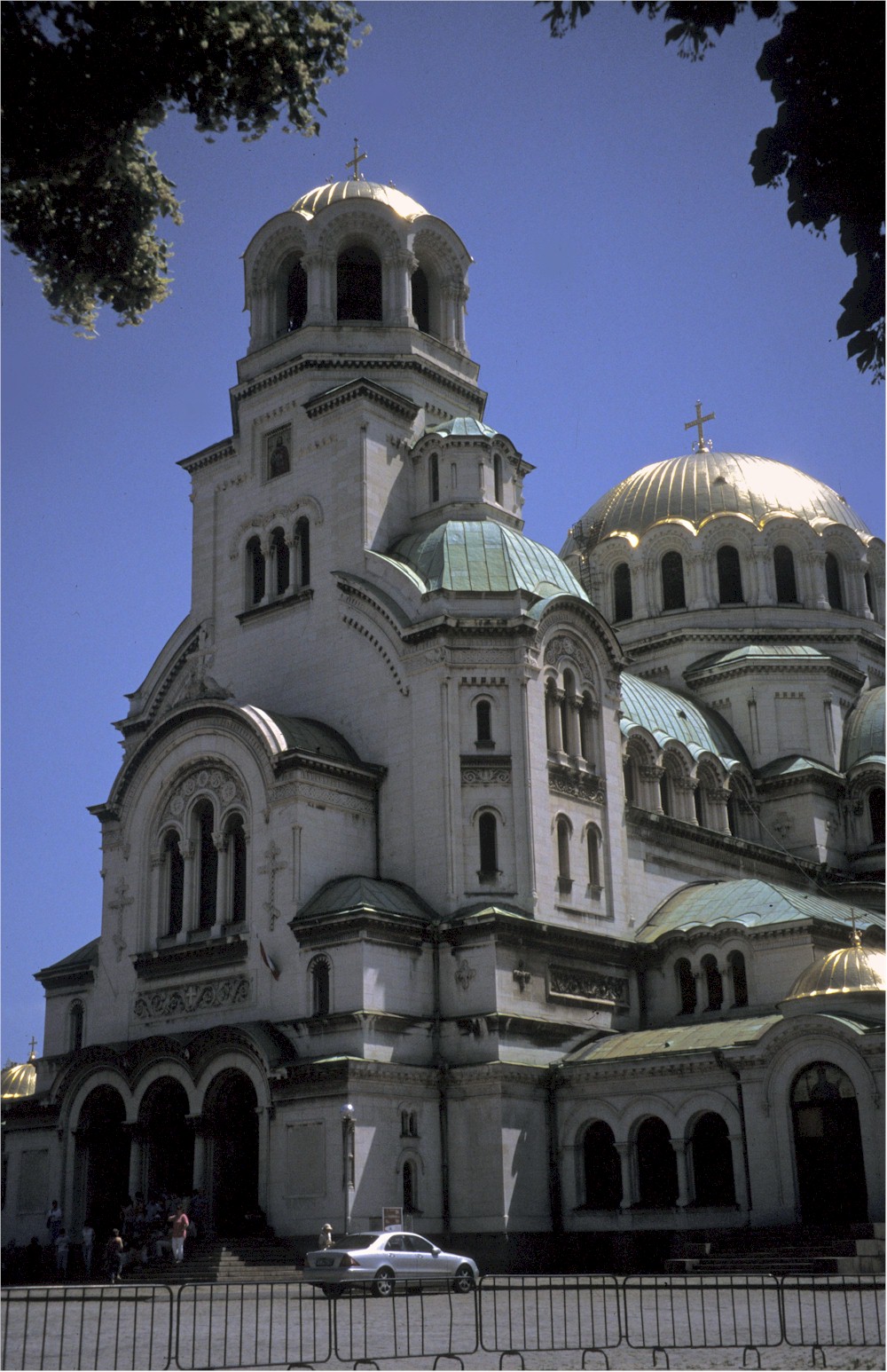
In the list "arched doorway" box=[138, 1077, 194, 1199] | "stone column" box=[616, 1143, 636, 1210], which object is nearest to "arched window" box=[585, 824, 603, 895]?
"stone column" box=[616, 1143, 636, 1210]

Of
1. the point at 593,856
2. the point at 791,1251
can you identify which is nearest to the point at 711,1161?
the point at 791,1251

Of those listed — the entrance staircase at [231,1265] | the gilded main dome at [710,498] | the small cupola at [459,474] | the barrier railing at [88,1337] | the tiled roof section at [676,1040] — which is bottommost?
the barrier railing at [88,1337]

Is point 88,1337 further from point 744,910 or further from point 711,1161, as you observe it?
point 744,910

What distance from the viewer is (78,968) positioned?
43.3 m

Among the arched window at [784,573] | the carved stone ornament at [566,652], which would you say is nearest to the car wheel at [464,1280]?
the carved stone ornament at [566,652]

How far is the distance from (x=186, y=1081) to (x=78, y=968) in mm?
7747

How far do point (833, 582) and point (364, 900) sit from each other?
2768 cm

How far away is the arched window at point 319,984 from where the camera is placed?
3634 centimetres

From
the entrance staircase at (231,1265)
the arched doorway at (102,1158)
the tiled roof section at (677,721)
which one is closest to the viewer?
the entrance staircase at (231,1265)

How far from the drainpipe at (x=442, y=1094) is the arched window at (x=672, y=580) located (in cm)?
2323

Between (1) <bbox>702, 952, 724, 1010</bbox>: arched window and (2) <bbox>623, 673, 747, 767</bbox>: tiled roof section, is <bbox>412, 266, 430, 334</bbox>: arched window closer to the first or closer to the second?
(2) <bbox>623, 673, 747, 767</bbox>: tiled roof section

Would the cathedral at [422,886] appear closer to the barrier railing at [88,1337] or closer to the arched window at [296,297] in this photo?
the arched window at [296,297]

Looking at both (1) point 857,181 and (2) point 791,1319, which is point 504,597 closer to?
(2) point 791,1319

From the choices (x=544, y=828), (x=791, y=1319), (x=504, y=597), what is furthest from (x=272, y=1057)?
(x=791, y=1319)
